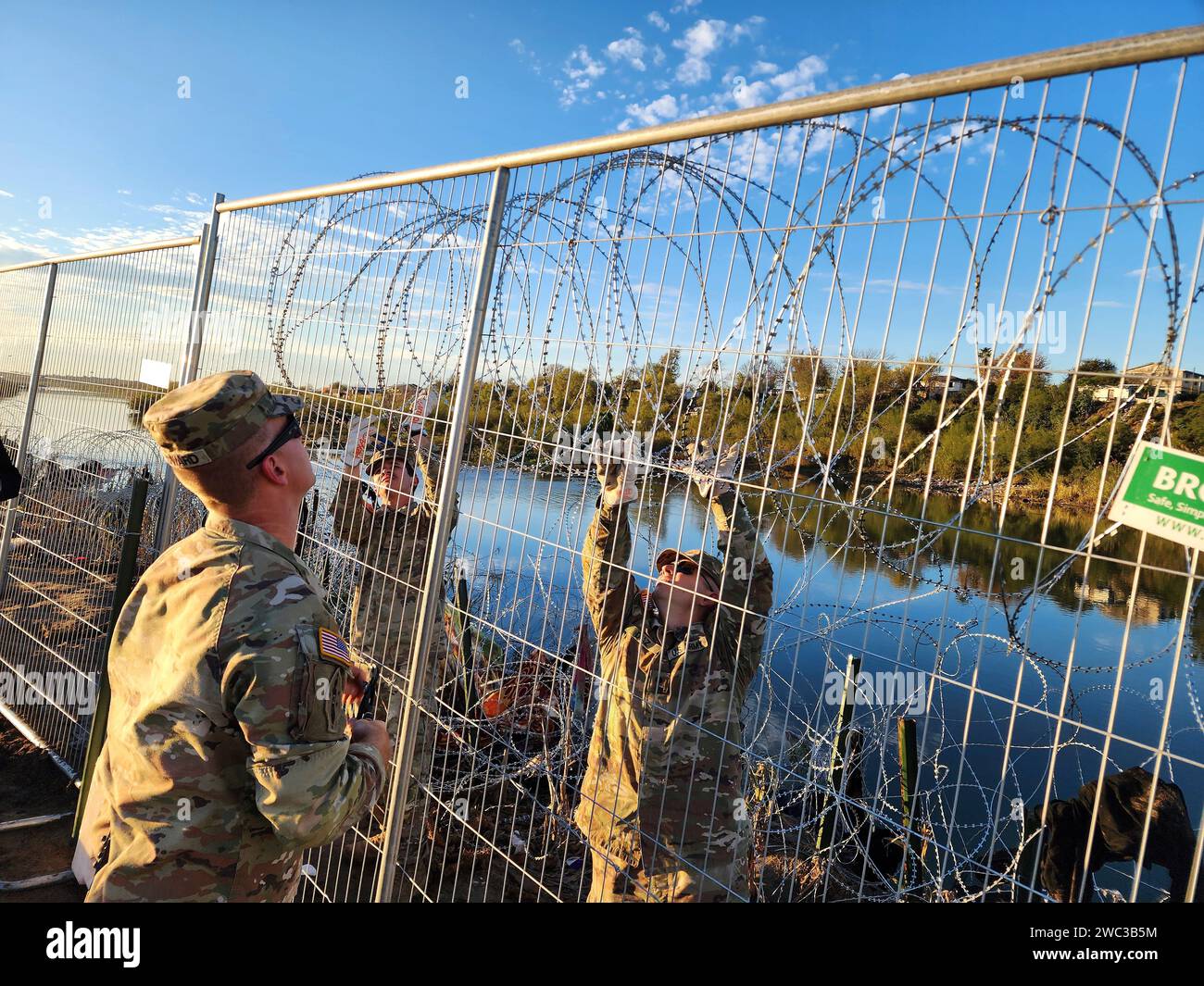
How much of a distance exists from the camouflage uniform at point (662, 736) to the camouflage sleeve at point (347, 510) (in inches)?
48.8

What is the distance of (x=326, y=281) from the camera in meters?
3.38

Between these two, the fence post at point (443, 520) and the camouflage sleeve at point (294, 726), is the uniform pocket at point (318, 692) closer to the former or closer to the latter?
the camouflage sleeve at point (294, 726)

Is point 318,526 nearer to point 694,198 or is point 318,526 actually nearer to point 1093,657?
point 694,198

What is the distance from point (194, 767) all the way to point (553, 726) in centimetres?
445

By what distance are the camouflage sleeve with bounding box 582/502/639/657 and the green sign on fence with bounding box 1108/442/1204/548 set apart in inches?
54.9

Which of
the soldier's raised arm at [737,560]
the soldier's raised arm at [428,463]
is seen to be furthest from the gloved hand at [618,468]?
the soldier's raised arm at [428,463]

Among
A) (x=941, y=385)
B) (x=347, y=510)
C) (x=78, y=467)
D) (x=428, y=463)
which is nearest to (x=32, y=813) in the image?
(x=78, y=467)

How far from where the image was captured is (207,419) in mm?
1918

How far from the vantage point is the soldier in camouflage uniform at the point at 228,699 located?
5.65ft

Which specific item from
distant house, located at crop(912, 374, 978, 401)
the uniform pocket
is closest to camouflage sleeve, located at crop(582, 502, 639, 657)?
the uniform pocket

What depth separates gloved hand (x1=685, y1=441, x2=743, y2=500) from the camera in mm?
2113

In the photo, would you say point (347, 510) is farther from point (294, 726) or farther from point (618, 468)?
point (294, 726)
